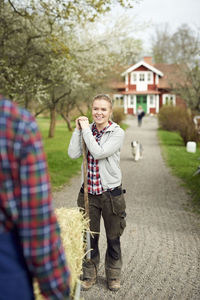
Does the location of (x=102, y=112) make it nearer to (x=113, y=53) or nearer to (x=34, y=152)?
(x=34, y=152)

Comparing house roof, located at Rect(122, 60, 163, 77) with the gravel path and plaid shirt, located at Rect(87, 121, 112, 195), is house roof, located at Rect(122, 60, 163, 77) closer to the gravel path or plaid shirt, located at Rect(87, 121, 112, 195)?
the gravel path

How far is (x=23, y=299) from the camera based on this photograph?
155cm

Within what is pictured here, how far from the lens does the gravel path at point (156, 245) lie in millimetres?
4285

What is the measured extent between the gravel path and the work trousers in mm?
263

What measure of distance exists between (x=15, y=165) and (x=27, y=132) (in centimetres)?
14

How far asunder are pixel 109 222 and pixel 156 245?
2.00 m

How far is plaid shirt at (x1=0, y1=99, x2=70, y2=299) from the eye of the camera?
145 centimetres

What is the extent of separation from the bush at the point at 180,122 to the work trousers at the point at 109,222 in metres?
17.6

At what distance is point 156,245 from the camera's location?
19.0 feet

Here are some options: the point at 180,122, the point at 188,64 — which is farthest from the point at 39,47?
the point at 188,64

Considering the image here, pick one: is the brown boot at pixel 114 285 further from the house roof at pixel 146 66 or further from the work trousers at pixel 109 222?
the house roof at pixel 146 66

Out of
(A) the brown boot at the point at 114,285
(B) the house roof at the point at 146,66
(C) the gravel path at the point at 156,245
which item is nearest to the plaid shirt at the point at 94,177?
(A) the brown boot at the point at 114,285

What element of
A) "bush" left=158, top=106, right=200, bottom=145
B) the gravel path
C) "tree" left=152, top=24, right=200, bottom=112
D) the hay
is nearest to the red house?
"tree" left=152, top=24, right=200, bottom=112

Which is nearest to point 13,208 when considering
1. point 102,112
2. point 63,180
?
point 102,112
